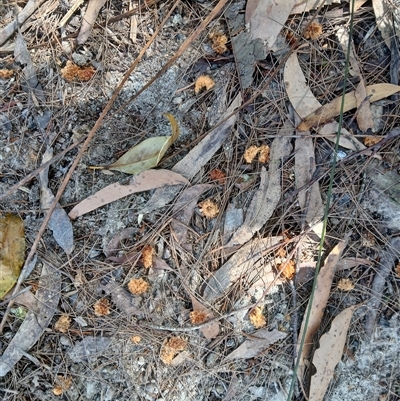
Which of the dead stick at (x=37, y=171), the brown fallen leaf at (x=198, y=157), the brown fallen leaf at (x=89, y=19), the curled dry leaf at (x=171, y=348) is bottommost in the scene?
the curled dry leaf at (x=171, y=348)

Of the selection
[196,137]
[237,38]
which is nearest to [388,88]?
[237,38]

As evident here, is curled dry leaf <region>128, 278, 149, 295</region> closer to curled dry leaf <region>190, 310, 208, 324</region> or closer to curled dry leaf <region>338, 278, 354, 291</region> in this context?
curled dry leaf <region>190, 310, 208, 324</region>

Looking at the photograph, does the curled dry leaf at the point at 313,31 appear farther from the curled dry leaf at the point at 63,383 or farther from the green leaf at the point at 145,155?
the curled dry leaf at the point at 63,383

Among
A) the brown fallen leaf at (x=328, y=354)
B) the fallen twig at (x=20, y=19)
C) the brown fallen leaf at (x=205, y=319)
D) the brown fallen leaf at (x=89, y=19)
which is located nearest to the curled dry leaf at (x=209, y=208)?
the brown fallen leaf at (x=205, y=319)

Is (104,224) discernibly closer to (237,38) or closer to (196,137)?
(196,137)

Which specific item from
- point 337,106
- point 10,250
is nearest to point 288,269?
point 337,106

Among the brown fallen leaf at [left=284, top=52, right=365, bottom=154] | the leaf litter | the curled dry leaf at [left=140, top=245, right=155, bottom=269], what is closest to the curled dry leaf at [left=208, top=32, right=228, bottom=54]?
the leaf litter

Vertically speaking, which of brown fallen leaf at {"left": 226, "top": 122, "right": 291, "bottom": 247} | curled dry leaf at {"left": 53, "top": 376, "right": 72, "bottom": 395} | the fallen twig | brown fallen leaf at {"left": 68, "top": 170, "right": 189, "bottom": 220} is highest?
the fallen twig
